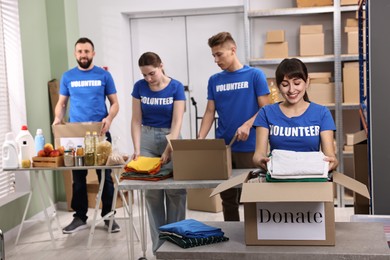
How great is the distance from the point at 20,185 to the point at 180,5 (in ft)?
7.52

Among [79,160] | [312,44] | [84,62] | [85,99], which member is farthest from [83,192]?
[312,44]

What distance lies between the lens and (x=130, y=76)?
5891 millimetres

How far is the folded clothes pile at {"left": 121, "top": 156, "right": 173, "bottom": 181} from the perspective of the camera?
3.01 m

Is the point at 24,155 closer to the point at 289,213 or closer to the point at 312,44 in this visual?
the point at 289,213

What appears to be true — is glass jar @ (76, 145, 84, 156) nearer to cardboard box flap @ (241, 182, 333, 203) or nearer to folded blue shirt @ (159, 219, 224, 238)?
folded blue shirt @ (159, 219, 224, 238)

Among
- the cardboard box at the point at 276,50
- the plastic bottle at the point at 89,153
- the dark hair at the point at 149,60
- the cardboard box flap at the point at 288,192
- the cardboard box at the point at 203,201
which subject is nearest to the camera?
the cardboard box flap at the point at 288,192

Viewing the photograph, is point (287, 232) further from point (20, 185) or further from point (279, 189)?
point (20, 185)

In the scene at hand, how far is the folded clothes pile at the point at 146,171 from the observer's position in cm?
301

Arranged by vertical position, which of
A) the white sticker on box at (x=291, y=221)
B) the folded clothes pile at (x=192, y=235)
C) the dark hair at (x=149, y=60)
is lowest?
the folded clothes pile at (x=192, y=235)

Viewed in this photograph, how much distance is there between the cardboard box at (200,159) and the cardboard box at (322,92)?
258cm

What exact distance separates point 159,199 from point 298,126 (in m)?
1.40

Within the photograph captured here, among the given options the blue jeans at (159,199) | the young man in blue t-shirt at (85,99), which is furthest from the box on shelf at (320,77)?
the blue jeans at (159,199)

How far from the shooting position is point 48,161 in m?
3.96

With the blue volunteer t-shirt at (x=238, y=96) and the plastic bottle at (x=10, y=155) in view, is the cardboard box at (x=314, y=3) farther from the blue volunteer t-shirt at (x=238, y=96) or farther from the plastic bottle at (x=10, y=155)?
the plastic bottle at (x=10, y=155)
